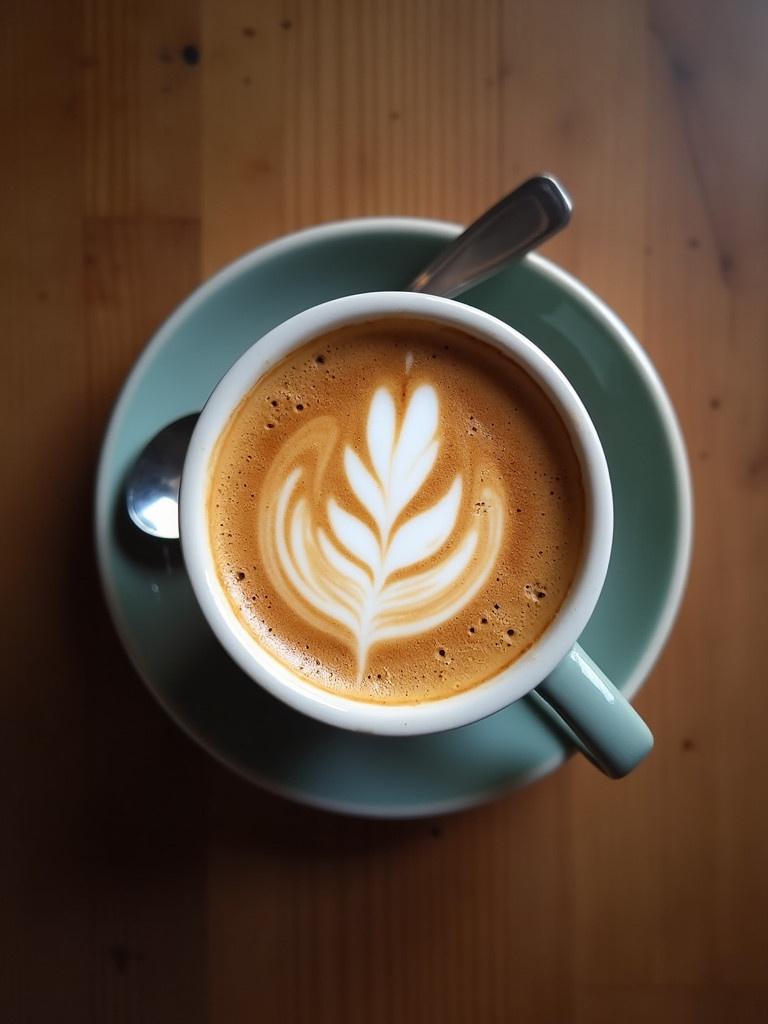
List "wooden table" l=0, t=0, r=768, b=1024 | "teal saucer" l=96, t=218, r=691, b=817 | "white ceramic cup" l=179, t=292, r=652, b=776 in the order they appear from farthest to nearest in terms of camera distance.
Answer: "wooden table" l=0, t=0, r=768, b=1024 → "teal saucer" l=96, t=218, r=691, b=817 → "white ceramic cup" l=179, t=292, r=652, b=776

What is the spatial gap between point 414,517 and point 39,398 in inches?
21.4

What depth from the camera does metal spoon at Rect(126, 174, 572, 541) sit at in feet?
2.79

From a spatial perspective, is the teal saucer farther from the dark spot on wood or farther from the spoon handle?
the dark spot on wood

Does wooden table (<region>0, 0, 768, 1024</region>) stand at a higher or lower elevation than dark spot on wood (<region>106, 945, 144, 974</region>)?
higher

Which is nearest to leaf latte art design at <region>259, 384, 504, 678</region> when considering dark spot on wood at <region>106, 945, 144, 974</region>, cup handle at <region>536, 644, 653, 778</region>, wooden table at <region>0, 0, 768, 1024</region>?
cup handle at <region>536, 644, 653, 778</region>

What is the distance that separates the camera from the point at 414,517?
2.77 feet

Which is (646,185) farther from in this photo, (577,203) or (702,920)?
(702,920)

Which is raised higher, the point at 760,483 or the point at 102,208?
the point at 102,208

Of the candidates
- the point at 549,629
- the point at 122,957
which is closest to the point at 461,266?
the point at 549,629

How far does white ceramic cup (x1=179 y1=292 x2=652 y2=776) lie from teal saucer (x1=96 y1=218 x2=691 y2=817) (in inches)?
4.9

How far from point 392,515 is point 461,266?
0.91ft

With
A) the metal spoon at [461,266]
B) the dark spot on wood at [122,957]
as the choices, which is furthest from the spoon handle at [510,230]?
the dark spot on wood at [122,957]

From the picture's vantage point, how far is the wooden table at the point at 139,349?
3.49 feet

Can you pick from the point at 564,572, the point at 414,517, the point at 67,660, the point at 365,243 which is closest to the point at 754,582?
the point at 564,572
